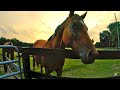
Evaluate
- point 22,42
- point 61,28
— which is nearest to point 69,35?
point 61,28

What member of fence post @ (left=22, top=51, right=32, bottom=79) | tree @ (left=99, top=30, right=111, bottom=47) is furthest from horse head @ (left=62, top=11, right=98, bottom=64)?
fence post @ (left=22, top=51, right=32, bottom=79)

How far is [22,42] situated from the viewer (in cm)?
453

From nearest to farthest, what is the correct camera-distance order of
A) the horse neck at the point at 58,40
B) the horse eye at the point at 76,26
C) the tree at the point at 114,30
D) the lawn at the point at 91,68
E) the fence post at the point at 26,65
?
the fence post at the point at 26,65, the horse eye at the point at 76,26, the lawn at the point at 91,68, the tree at the point at 114,30, the horse neck at the point at 58,40

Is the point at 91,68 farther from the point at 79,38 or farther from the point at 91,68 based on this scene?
the point at 79,38

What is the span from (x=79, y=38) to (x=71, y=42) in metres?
0.24

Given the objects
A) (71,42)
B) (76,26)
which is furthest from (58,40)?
(76,26)

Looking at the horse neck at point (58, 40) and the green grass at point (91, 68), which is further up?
the horse neck at point (58, 40)

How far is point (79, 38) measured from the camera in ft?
14.0

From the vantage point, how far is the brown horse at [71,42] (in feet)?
13.6

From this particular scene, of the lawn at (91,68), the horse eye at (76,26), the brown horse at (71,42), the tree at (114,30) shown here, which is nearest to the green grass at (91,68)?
the lawn at (91,68)

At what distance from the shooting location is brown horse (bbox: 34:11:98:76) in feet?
13.6

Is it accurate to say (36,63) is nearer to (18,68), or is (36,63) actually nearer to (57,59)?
(57,59)

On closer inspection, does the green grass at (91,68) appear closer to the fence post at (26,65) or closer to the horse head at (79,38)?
the horse head at (79,38)
